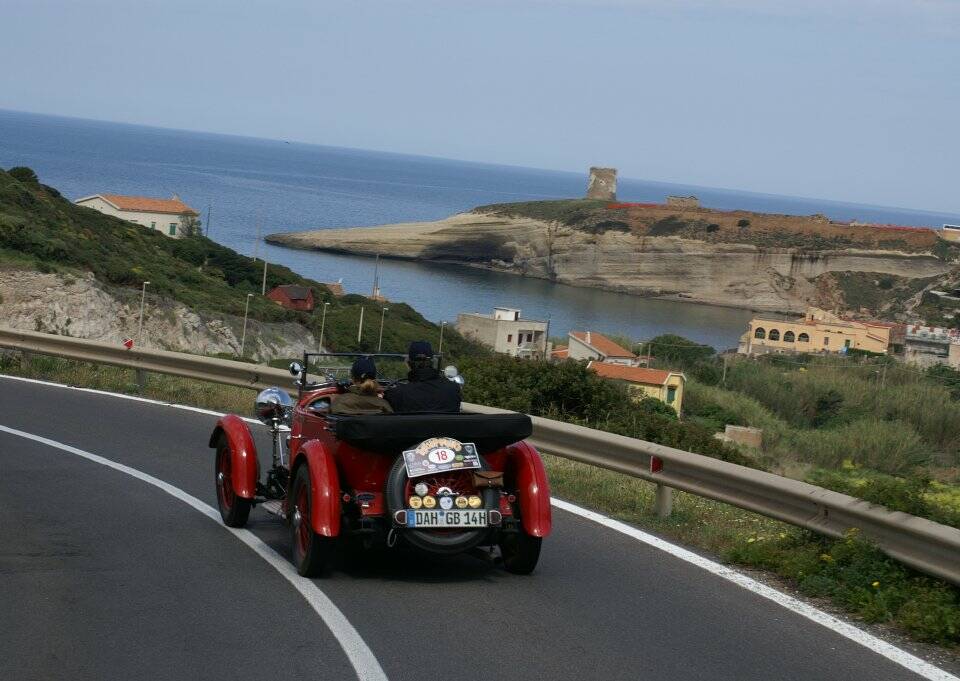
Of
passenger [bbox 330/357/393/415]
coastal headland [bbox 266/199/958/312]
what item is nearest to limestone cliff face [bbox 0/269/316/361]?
passenger [bbox 330/357/393/415]

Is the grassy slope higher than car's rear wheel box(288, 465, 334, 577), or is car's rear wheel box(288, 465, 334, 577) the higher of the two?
car's rear wheel box(288, 465, 334, 577)

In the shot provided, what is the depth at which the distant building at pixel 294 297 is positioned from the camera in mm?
59281

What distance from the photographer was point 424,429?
681cm

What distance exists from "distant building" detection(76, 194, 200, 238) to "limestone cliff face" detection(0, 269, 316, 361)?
5969cm

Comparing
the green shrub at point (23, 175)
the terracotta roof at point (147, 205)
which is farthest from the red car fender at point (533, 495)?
the terracotta roof at point (147, 205)

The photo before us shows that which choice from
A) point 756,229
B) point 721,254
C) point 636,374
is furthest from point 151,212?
point 756,229

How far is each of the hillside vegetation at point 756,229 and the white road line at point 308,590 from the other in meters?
148

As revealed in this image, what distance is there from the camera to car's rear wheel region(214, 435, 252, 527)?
819 cm

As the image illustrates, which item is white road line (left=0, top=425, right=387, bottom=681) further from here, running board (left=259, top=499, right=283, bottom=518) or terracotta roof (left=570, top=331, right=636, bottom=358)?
terracotta roof (left=570, top=331, right=636, bottom=358)

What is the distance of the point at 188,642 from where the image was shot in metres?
5.71

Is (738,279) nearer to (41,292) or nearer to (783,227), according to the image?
(783,227)

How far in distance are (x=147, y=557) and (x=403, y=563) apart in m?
1.48

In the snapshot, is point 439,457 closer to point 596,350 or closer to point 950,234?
point 596,350

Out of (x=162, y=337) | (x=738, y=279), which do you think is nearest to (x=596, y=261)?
(x=738, y=279)
